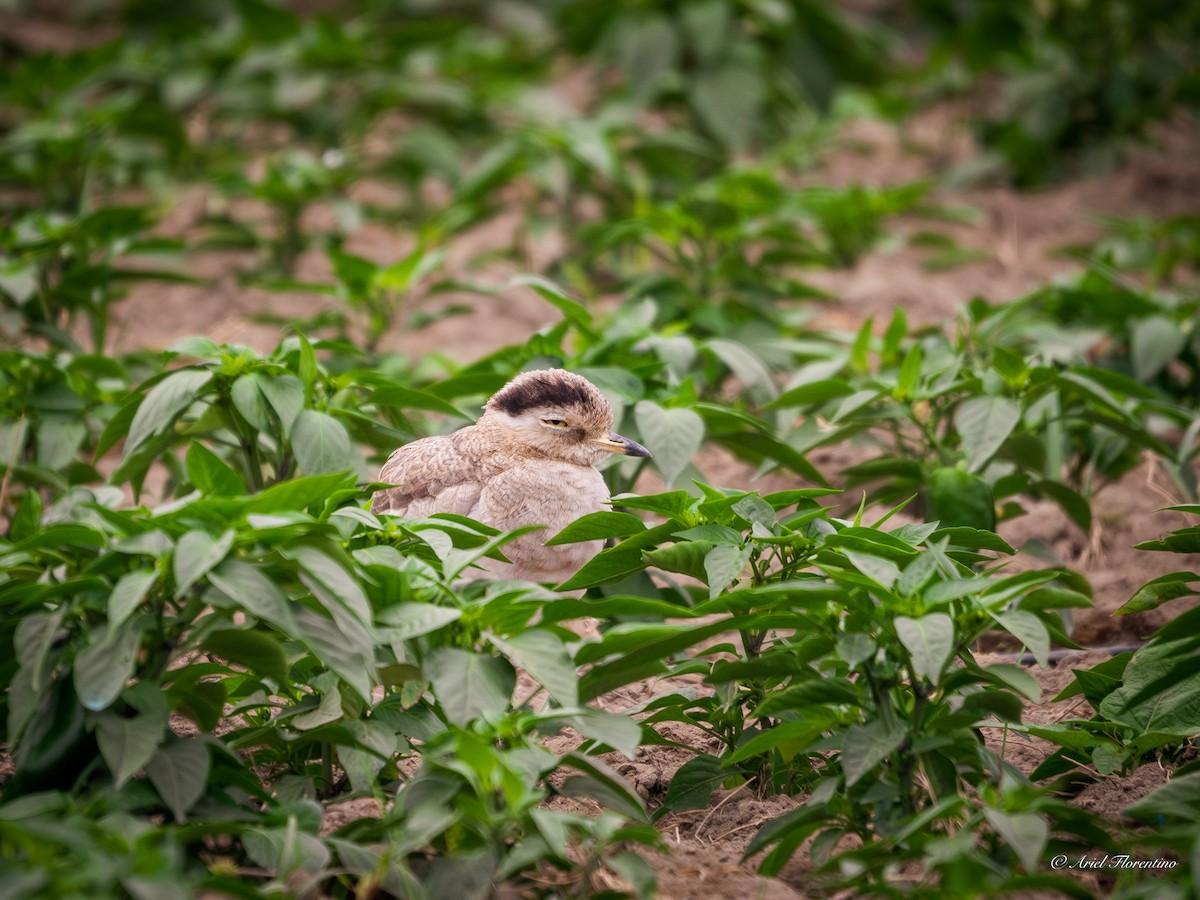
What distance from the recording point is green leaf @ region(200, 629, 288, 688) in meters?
2.59

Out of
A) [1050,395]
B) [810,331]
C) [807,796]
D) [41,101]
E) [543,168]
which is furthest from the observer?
[41,101]

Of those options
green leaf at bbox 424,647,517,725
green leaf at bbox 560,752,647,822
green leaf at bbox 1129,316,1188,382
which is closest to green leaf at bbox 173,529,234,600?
green leaf at bbox 424,647,517,725

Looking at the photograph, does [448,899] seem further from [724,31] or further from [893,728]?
[724,31]

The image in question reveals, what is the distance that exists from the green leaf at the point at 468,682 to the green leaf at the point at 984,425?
5.81ft

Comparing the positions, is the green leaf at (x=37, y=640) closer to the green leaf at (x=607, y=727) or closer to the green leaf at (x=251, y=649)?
the green leaf at (x=251, y=649)

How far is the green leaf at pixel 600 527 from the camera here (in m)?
2.97

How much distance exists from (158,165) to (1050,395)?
5.58 m

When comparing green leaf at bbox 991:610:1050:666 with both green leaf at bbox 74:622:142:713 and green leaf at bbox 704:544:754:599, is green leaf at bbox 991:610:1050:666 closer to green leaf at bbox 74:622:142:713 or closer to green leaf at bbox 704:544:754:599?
green leaf at bbox 704:544:754:599

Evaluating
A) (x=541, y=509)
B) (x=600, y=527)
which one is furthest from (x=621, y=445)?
(x=600, y=527)

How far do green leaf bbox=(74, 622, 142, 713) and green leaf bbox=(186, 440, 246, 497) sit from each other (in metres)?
0.40

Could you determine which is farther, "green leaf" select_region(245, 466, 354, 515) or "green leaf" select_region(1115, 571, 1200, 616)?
"green leaf" select_region(1115, 571, 1200, 616)

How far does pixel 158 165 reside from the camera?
7344 millimetres

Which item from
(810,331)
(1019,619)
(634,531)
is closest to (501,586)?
(634,531)

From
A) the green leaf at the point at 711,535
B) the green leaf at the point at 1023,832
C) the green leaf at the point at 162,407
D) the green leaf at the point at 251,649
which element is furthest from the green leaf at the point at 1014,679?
the green leaf at the point at 162,407
